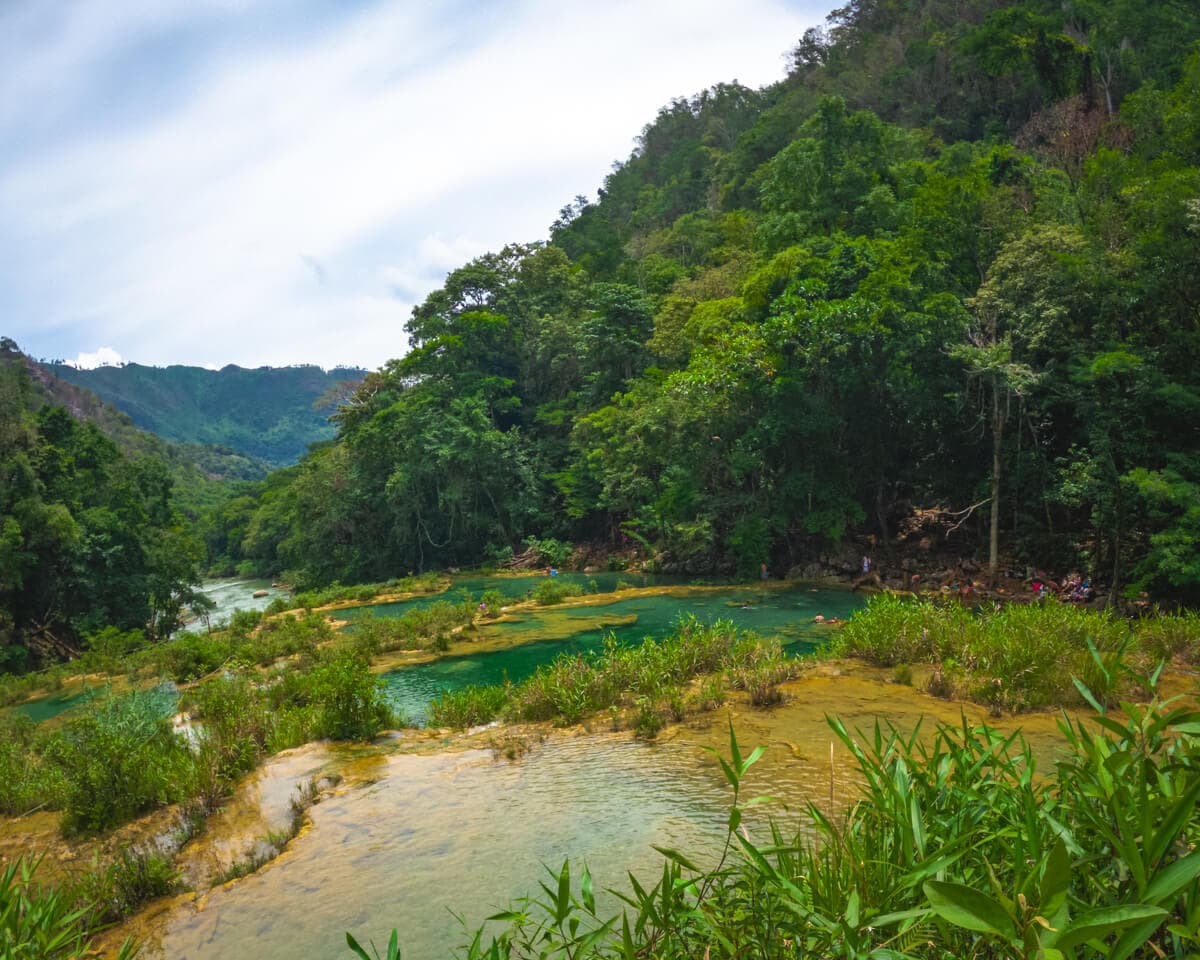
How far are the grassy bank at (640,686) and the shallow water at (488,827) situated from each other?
492mm

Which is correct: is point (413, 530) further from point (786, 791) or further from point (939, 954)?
point (939, 954)

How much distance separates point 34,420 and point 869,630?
91.3 feet

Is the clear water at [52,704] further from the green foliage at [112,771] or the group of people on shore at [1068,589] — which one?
the group of people on shore at [1068,589]

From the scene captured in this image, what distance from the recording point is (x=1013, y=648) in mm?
7695

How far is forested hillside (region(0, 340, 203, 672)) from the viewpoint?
2105cm

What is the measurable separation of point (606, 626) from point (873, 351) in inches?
411

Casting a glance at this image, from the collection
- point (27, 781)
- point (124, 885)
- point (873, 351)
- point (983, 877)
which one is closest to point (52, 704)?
point (27, 781)

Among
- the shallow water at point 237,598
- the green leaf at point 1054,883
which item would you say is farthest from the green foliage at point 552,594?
the green leaf at point 1054,883

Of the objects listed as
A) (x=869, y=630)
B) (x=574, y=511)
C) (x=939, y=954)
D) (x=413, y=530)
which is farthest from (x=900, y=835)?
(x=413, y=530)

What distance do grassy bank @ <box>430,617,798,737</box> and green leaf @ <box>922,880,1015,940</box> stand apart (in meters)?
6.20

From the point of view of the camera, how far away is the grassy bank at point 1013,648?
23.6 ft

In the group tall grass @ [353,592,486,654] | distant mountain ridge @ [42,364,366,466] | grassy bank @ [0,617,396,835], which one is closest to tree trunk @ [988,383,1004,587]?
tall grass @ [353,592,486,654]

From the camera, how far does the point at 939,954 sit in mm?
2096

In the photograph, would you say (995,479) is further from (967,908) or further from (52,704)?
(52,704)
